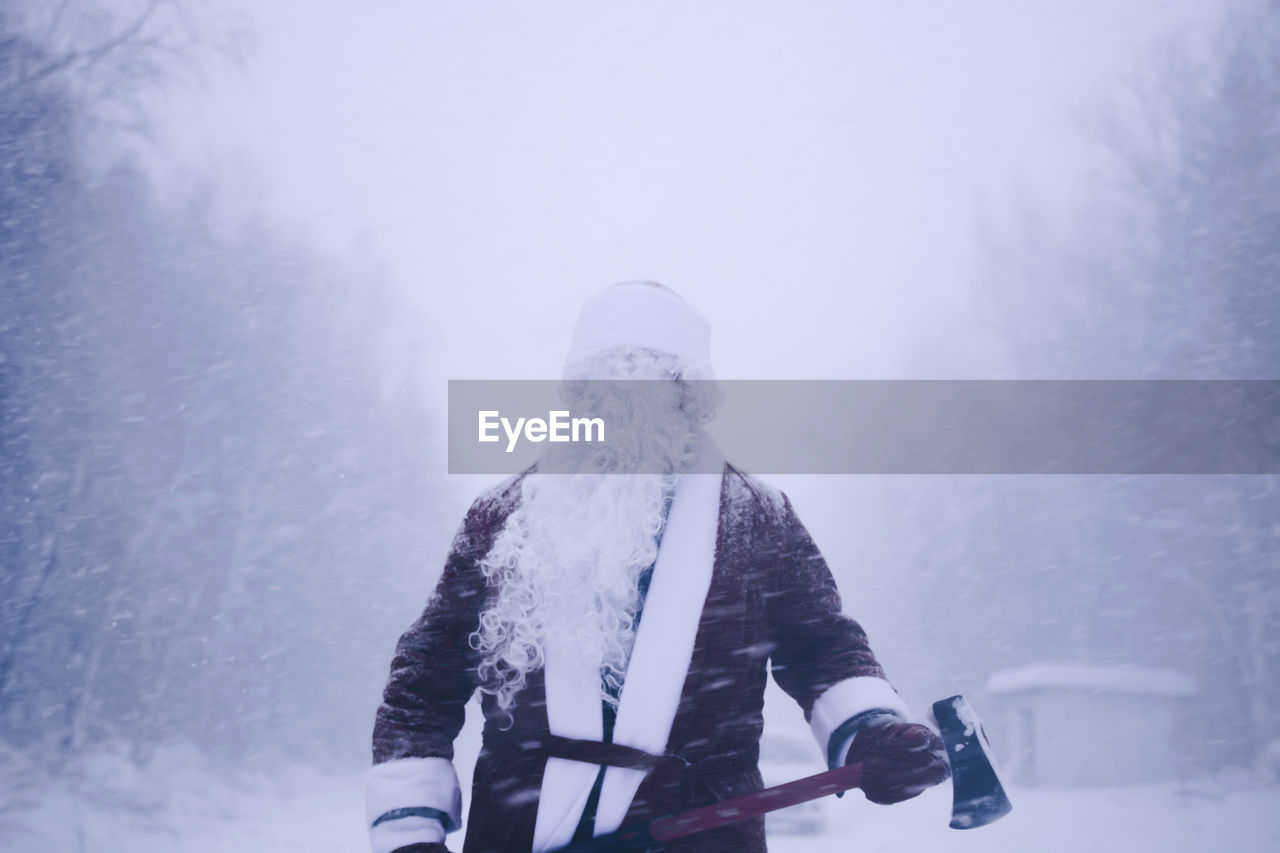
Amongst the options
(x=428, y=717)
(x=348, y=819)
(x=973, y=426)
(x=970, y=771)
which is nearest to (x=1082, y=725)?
(x=973, y=426)

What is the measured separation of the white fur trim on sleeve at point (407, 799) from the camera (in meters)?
1.43

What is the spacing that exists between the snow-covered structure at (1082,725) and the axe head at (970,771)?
20.3 ft

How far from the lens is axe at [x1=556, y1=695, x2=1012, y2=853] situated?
1.39 meters

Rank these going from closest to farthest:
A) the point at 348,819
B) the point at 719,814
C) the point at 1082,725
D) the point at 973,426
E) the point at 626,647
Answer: the point at 719,814 < the point at 626,647 < the point at 1082,725 < the point at 348,819 < the point at 973,426

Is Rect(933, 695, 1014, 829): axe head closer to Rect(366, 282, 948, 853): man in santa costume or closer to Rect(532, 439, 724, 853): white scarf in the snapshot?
Rect(366, 282, 948, 853): man in santa costume

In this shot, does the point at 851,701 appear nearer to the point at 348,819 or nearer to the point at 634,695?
the point at 634,695

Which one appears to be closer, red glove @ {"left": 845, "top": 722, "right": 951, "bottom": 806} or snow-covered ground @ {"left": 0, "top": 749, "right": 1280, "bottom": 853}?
red glove @ {"left": 845, "top": 722, "right": 951, "bottom": 806}

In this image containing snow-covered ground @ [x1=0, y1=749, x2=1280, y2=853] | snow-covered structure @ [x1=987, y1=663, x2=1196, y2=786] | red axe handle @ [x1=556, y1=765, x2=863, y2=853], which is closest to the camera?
red axe handle @ [x1=556, y1=765, x2=863, y2=853]

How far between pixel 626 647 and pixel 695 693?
0.50 feet

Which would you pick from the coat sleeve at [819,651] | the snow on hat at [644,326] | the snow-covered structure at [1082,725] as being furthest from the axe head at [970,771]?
the snow-covered structure at [1082,725]

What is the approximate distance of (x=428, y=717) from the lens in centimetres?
150

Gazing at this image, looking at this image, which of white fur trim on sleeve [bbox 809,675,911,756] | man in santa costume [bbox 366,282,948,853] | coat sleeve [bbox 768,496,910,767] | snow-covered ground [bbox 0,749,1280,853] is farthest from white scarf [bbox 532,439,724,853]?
snow-covered ground [bbox 0,749,1280,853]

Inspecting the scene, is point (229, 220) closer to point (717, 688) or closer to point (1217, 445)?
point (717, 688)

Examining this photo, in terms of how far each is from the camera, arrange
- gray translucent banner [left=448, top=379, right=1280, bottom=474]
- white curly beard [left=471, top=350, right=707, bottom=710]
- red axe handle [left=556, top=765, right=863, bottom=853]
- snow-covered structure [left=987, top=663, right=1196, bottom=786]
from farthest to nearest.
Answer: gray translucent banner [left=448, top=379, right=1280, bottom=474]
snow-covered structure [left=987, top=663, right=1196, bottom=786]
white curly beard [left=471, top=350, right=707, bottom=710]
red axe handle [left=556, top=765, right=863, bottom=853]
